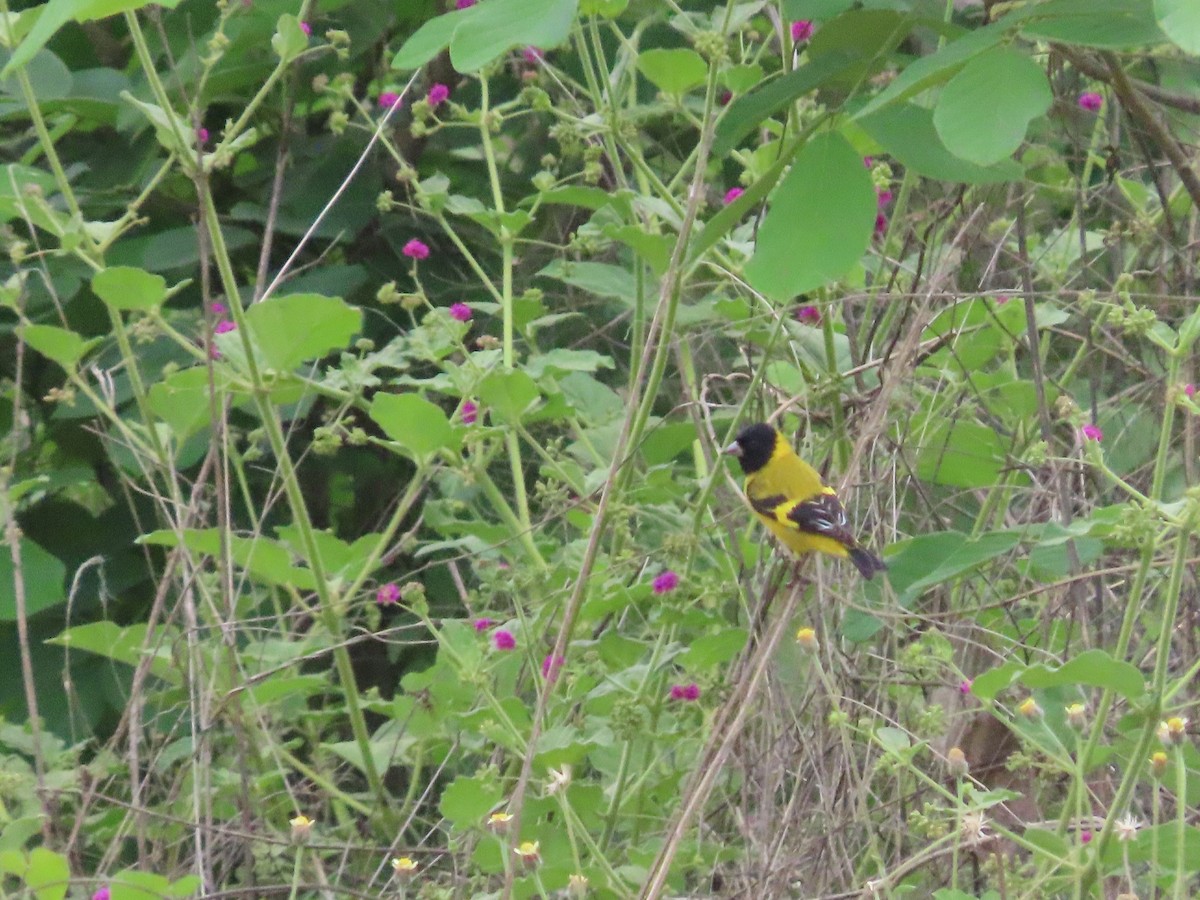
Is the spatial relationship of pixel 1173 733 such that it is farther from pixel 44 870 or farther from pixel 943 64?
pixel 44 870

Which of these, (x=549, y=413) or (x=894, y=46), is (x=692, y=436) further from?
(x=894, y=46)

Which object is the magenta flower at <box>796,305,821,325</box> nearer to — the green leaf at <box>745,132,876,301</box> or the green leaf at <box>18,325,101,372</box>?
the green leaf at <box>745,132,876,301</box>

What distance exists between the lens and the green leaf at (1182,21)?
118 centimetres

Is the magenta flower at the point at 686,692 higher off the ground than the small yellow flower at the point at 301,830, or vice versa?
the small yellow flower at the point at 301,830

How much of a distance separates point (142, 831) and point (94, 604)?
156 centimetres

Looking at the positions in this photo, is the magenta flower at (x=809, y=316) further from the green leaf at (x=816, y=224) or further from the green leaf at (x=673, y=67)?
the green leaf at (x=816, y=224)

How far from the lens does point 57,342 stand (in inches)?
107

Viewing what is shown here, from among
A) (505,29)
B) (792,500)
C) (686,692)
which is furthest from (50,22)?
(792,500)

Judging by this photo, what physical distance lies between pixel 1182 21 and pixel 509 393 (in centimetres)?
159

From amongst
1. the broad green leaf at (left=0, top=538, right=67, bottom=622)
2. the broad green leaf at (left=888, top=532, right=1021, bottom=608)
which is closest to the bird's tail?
the broad green leaf at (left=888, top=532, right=1021, bottom=608)

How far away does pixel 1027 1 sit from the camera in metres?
1.62

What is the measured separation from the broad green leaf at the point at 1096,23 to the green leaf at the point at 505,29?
0.45m

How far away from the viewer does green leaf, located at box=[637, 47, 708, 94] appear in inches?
95.6

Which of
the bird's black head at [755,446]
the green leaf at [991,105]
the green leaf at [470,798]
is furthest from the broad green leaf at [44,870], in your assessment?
the green leaf at [991,105]
